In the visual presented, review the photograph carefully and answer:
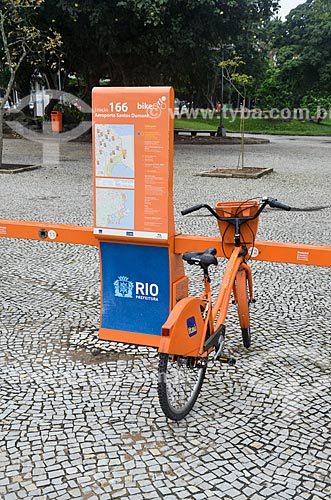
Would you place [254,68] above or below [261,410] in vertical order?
above

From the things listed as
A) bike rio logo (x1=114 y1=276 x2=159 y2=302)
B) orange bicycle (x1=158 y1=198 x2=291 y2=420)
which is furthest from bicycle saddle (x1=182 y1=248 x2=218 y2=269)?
bike rio logo (x1=114 y1=276 x2=159 y2=302)

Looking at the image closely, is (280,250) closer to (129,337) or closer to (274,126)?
(129,337)

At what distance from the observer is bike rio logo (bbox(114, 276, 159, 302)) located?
4410 mm

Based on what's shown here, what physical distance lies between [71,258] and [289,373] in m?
3.60

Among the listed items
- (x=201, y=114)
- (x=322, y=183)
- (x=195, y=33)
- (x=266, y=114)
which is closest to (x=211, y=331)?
(x=322, y=183)

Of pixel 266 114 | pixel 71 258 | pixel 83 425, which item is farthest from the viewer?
pixel 266 114

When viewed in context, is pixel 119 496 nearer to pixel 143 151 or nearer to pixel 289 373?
pixel 289 373

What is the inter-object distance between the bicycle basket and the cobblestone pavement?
33.9 inches

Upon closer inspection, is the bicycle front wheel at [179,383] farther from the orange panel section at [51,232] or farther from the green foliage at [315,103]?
the green foliage at [315,103]

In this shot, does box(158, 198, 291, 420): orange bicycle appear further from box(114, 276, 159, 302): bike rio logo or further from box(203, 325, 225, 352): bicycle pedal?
box(114, 276, 159, 302): bike rio logo

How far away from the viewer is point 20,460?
3.09 m

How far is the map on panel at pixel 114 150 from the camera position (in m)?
4.13

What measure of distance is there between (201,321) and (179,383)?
1.26 ft

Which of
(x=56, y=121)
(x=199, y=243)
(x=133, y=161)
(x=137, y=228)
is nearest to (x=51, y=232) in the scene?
(x=137, y=228)
